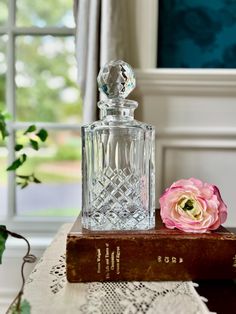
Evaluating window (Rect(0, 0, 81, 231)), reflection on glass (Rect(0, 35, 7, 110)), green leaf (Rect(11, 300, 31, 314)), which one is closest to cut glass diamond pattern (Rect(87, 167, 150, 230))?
green leaf (Rect(11, 300, 31, 314))

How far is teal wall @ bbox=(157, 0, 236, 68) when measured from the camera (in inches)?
48.8

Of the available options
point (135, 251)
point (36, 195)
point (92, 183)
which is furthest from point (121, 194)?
point (36, 195)

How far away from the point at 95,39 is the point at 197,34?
0.35 meters

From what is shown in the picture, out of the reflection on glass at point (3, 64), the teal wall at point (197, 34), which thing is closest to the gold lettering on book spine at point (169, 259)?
the teal wall at point (197, 34)

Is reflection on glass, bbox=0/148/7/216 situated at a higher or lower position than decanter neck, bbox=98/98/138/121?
lower

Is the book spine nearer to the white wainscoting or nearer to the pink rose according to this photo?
the pink rose

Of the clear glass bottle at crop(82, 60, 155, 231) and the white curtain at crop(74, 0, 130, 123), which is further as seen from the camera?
the white curtain at crop(74, 0, 130, 123)

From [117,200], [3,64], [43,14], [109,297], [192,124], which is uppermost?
[43,14]

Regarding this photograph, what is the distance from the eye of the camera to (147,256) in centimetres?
75

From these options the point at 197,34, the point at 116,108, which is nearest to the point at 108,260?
the point at 116,108

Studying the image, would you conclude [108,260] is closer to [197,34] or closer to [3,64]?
[197,34]

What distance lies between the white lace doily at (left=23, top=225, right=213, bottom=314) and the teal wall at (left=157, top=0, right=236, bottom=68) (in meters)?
0.77

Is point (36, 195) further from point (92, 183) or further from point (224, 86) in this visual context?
point (224, 86)

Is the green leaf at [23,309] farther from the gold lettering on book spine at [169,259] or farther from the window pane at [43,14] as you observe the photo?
the window pane at [43,14]
